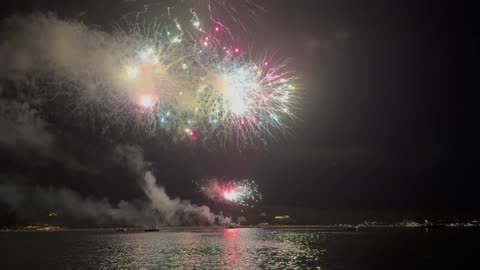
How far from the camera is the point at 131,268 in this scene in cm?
6962

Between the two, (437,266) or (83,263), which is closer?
(437,266)

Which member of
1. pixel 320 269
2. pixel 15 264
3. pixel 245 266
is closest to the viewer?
pixel 320 269

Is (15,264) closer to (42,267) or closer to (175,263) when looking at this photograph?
(42,267)

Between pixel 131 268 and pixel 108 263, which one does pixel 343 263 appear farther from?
pixel 108 263

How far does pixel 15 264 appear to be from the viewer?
75.4 m

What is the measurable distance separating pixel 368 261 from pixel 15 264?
65.8 m

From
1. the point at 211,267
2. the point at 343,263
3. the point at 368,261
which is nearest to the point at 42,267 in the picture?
the point at 211,267

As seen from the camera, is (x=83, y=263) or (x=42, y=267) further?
(x=83, y=263)

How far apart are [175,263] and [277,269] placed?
2092cm

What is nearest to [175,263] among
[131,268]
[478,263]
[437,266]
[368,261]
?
[131,268]

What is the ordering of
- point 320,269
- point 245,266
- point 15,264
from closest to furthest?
point 320,269 < point 245,266 < point 15,264

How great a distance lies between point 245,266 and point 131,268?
1959 centimetres

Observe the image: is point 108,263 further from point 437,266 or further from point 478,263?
point 478,263

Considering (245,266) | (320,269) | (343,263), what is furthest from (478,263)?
(245,266)
